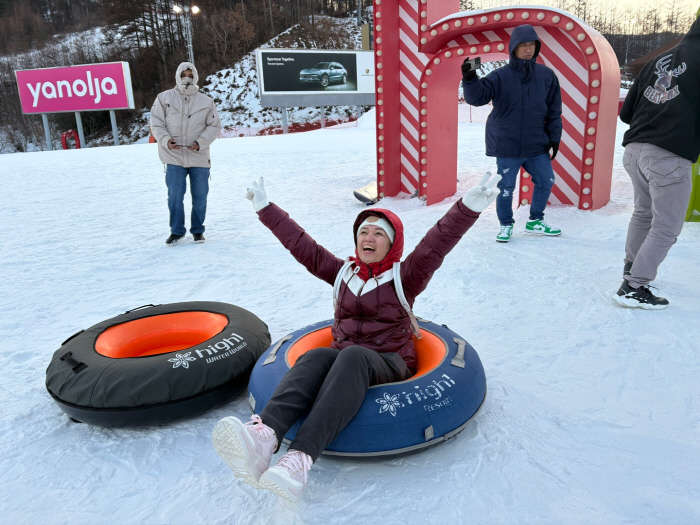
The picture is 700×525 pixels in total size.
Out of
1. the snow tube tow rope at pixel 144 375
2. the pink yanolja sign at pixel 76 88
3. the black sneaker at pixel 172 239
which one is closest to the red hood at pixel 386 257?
the snow tube tow rope at pixel 144 375

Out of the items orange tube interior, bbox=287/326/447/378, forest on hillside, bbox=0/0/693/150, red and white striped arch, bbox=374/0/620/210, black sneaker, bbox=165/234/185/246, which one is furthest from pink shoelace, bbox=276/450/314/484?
forest on hillside, bbox=0/0/693/150

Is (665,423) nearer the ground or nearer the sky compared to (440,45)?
nearer the ground

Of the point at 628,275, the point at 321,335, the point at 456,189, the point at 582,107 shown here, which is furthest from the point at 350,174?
the point at 321,335

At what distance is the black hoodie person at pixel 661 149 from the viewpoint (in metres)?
2.87

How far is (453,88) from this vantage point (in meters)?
6.79

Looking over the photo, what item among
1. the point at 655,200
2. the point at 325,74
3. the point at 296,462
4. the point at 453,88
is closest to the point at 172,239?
the point at 453,88

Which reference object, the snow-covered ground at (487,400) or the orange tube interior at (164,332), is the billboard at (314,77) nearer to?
the snow-covered ground at (487,400)

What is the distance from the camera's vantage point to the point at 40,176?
33.3 feet

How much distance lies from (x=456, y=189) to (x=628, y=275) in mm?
4165

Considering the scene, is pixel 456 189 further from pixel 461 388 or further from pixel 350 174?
pixel 461 388

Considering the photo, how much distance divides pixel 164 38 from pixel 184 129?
37128mm

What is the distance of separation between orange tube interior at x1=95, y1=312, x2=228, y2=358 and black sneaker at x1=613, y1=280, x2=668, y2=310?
2439 mm

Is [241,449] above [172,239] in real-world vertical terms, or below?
above

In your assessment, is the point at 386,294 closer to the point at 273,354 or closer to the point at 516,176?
the point at 273,354
